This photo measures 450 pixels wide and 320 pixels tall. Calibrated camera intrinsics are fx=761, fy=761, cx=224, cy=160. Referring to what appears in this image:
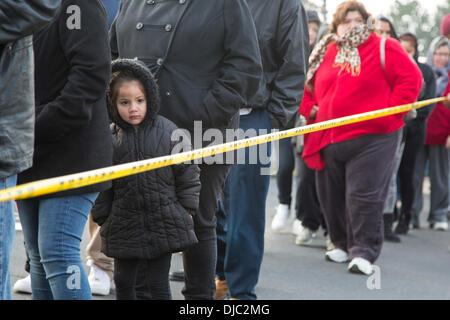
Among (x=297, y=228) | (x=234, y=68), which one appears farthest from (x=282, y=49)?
(x=297, y=228)

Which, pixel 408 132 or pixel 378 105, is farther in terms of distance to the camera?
pixel 408 132

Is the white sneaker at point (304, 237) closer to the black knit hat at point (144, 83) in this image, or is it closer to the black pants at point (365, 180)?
the black pants at point (365, 180)

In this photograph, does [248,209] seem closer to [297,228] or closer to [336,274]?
[336,274]

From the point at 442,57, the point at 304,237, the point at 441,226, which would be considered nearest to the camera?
the point at 304,237

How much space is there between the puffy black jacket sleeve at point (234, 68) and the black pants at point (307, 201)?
3238 mm

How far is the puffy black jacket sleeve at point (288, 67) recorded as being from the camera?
4423 millimetres

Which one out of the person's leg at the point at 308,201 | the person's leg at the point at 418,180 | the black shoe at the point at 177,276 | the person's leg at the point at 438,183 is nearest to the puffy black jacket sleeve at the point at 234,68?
the black shoe at the point at 177,276

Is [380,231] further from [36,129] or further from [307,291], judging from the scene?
[36,129]

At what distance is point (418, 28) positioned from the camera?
49.6 m

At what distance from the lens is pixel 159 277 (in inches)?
137

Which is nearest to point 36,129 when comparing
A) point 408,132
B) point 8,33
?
point 8,33

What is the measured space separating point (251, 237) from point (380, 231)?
1722mm

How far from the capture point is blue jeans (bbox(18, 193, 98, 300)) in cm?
296

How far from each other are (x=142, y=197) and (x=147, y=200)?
0.03 metres
